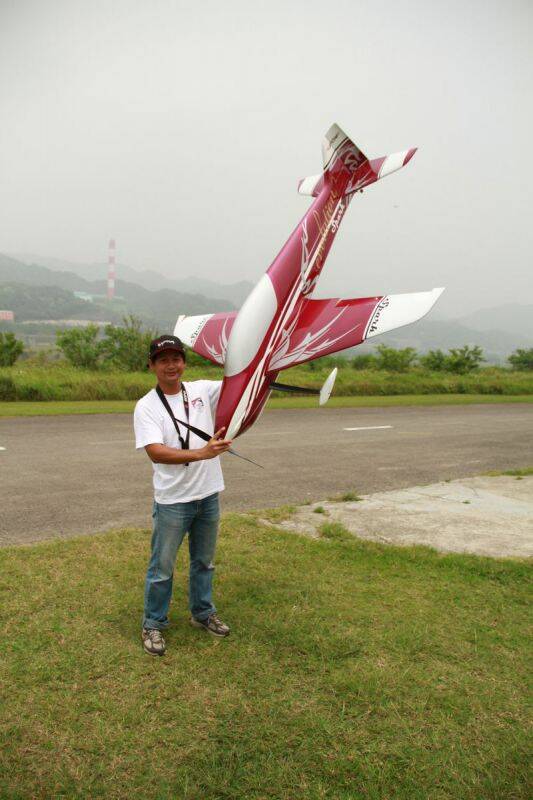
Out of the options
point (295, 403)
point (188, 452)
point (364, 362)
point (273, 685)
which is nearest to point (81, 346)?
point (295, 403)

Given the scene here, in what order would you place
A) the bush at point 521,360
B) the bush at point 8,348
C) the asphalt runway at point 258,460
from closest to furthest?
the asphalt runway at point 258,460 < the bush at point 8,348 < the bush at point 521,360

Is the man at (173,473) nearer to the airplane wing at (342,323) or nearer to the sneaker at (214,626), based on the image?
the sneaker at (214,626)

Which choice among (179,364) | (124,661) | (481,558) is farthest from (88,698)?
(481,558)

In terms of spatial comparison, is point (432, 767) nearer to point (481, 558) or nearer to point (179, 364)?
point (179, 364)

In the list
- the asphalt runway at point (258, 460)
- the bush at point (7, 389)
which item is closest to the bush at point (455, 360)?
the asphalt runway at point (258, 460)

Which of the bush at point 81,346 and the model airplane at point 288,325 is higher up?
the model airplane at point 288,325

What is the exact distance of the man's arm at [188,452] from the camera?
3.76 metres

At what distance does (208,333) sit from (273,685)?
Answer: 234 centimetres

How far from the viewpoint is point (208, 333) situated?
4332mm

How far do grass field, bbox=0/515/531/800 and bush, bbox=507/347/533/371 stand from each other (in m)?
43.3

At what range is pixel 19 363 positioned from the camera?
2509 centimetres

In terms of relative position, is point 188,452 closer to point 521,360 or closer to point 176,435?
point 176,435

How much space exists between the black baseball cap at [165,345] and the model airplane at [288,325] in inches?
8.2

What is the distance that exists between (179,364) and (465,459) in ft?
33.0
